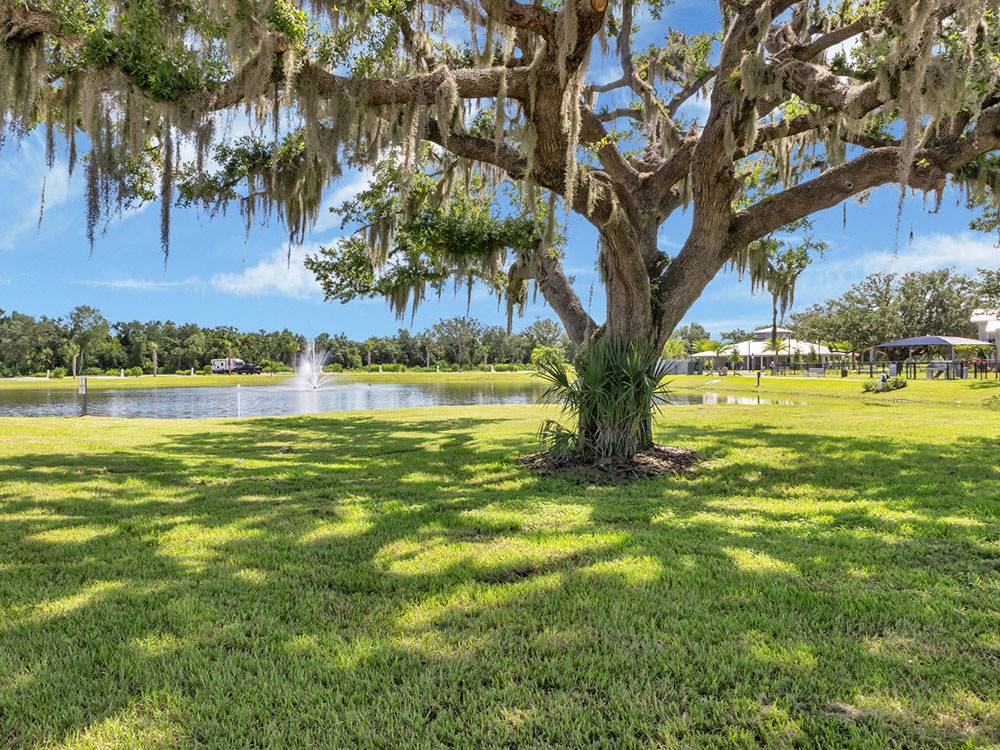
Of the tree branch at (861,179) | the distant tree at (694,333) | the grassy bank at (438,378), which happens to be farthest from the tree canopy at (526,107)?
the distant tree at (694,333)

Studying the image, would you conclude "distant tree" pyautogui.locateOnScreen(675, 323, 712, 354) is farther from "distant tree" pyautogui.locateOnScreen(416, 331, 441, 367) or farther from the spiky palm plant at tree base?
the spiky palm plant at tree base

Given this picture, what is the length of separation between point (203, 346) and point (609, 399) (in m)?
78.1

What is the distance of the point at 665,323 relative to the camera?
23.2ft

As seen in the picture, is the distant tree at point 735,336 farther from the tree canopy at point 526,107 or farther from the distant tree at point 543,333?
the tree canopy at point 526,107

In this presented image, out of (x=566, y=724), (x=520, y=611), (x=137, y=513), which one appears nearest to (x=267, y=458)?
(x=137, y=513)

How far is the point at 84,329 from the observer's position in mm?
64250

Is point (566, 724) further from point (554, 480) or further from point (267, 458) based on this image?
point (267, 458)

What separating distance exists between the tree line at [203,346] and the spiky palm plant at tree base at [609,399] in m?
42.4

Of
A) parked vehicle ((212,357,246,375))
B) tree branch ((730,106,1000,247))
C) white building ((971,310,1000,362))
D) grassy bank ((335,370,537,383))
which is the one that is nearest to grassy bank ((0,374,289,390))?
grassy bank ((335,370,537,383))

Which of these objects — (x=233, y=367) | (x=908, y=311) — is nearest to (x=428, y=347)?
(x=233, y=367)

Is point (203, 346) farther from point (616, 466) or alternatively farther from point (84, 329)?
point (616, 466)

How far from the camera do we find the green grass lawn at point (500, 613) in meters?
1.81

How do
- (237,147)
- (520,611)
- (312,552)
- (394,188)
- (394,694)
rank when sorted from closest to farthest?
(394,694)
(520,611)
(312,552)
(237,147)
(394,188)

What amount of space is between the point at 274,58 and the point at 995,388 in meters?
21.8
